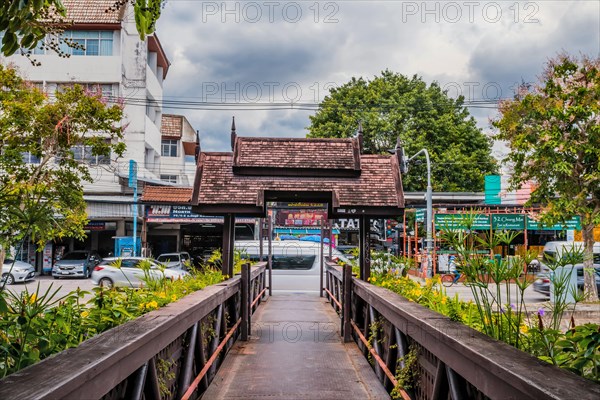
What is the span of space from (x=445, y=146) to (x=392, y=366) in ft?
90.7

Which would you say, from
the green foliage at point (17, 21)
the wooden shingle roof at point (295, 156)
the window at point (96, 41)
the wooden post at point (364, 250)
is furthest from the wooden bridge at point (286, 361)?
the window at point (96, 41)

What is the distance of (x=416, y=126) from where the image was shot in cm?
3120

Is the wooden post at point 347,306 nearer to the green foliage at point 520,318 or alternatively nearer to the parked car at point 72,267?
the green foliage at point 520,318

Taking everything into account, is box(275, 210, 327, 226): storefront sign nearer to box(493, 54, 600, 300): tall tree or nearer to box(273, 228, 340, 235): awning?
box(273, 228, 340, 235): awning

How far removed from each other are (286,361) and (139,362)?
4.03m

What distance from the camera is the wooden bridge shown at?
212 centimetres

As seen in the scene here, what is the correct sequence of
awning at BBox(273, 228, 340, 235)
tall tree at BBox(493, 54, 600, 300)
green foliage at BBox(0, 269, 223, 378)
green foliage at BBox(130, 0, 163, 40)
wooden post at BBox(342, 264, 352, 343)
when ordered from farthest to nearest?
1. awning at BBox(273, 228, 340, 235)
2. tall tree at BBox(493, 54, 600, 300)
3. wooden post at BBox(342, 264, 352, 343)
4. green foliage at BBox(130, 0, 163, 40)
5. green foliage at BBox(0, 269, 223, 378)

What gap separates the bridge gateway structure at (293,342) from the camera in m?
2.27

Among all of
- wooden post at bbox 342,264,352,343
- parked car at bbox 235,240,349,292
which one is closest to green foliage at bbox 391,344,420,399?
wooden post at bbox 342,264,352,343

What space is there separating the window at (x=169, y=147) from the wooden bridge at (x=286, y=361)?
95.2 feet

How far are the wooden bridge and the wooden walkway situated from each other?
1 centimetres

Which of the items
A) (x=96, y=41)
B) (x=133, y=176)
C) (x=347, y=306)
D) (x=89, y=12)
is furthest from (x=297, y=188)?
(x=89, y=12)

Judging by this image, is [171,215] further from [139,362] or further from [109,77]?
[139,362]

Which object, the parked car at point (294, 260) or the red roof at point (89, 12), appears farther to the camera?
the red roof at point (89, 12)
